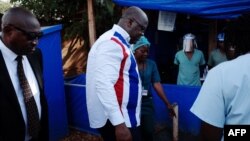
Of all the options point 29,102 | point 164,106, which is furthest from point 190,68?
point 29,102

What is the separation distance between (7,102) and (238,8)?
3619 mm

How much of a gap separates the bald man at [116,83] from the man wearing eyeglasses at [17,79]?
45cm

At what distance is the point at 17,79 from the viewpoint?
2.29m

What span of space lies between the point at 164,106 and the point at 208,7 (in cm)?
151

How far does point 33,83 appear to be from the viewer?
2.43 m

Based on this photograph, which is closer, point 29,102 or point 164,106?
point 29,102

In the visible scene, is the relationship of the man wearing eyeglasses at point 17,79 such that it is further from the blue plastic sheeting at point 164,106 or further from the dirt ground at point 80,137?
the dirt ground at point 80,137

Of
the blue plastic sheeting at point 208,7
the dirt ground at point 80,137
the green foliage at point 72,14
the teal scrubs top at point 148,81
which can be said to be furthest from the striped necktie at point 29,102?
the green foliage at point 72,14

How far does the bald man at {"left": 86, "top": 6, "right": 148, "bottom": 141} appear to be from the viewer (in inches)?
98.1

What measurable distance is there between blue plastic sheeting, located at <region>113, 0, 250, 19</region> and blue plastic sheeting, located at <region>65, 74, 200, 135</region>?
1.17m

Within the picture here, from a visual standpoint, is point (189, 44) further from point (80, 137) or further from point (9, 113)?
point (9, 113)

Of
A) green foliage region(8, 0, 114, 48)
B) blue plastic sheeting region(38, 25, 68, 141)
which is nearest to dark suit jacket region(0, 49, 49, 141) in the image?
blue plastic sheeting region(38, 25, 68, 141)

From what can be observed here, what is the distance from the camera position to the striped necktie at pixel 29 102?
2285 millimetres

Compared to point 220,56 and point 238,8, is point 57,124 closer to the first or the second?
point 220,56
